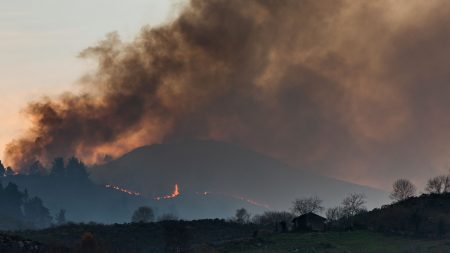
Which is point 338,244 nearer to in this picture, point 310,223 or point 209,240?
point 310,223

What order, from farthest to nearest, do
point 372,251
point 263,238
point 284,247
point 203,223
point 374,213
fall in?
point 203,223 → point 374,213 → point 263,238 → point 284,247 → point 372,251

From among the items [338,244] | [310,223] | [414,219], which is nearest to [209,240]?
[310,223]

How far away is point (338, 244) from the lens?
116m

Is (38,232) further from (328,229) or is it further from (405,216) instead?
(405,216)

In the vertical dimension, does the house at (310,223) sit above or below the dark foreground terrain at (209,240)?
above

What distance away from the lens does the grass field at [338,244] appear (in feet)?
356

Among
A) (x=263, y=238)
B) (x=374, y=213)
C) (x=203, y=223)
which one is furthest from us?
(x=203, y=223)

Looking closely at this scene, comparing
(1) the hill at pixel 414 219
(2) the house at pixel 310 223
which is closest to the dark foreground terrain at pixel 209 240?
(1) the hill at pixel 414 219

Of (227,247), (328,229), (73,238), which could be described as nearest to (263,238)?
(227,247)

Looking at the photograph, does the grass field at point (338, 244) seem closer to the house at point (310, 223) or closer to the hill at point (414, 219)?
the hill at point (414, 219)

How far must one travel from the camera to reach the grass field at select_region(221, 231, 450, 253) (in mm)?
108625

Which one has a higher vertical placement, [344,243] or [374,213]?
[374,213]

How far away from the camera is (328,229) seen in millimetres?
139500

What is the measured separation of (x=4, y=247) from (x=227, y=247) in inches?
1672
